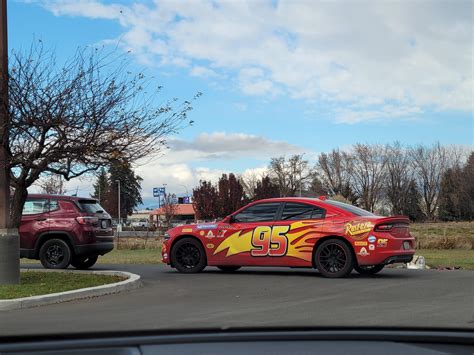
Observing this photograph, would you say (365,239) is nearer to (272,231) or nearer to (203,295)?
(272,231)

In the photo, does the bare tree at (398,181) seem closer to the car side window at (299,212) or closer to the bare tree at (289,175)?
the bare tree at (289,175)

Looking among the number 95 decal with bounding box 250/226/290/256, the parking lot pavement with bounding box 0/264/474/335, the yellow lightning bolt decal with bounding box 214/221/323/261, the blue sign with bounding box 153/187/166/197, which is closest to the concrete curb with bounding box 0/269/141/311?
the parking lot pavement with bounding box 0/264/474/335

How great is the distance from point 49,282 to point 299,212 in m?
5.05

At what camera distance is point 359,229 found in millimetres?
10562

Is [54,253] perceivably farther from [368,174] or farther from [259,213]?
[368,174]

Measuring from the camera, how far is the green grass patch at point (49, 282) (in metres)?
8.97

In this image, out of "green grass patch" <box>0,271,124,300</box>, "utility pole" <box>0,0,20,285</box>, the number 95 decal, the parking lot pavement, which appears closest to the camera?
the parking lot pavement

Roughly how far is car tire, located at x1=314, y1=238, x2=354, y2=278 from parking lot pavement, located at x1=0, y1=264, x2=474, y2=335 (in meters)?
0.27

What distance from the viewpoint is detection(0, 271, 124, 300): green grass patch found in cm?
897

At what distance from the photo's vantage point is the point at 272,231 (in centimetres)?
1133

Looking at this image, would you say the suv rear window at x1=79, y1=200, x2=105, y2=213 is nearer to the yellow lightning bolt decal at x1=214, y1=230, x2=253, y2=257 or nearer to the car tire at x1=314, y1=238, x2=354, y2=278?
the yellow lightning bolt decal at x1=214, y1=230, x2=253, y2=257

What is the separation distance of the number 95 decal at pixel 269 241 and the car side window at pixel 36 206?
5.42m

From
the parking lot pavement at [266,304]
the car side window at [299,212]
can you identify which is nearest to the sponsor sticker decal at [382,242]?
the parking lot pavement at [266,304]

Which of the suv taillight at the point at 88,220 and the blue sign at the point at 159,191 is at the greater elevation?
the blue sign at the point at 159,191
